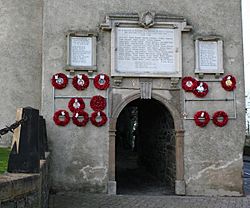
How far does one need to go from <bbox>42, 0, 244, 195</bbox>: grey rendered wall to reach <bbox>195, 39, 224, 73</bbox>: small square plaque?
0.56 ft

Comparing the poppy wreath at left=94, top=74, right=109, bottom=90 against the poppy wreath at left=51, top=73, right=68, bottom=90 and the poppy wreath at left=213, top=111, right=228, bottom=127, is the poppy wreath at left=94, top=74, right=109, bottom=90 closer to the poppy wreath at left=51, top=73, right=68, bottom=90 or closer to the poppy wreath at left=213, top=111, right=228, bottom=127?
the poppy wreath at left=51, top=73, right=68, bottom=90

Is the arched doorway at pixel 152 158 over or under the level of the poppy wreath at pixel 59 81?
under

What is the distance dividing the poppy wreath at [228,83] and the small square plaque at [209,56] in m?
0.24

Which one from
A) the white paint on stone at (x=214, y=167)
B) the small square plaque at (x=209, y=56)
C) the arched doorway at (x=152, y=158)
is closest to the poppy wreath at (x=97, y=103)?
the arched doorway at (x=152, y=158)

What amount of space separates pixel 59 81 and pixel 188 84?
11.2 ft

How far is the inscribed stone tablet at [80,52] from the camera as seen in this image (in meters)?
9.83

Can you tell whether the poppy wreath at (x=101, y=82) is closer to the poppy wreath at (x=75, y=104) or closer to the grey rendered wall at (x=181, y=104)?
the grey rendered wall at (x=181, y=104)

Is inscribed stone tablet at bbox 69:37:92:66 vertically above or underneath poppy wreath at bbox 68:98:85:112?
above

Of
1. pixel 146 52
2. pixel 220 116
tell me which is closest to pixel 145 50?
pixel 146 52

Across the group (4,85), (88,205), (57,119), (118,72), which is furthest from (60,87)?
(88,205)

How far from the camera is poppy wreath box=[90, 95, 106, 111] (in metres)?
9.70

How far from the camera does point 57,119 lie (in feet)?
31.6

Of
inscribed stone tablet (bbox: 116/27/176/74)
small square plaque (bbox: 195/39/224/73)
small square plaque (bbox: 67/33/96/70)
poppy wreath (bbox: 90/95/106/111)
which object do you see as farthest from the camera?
small square plaque (bbox: 195/39/224/73)

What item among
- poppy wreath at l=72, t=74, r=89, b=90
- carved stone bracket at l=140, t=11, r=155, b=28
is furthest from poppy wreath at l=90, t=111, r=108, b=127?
carved stone bracket at l=140, t=11, r=155, b=28
